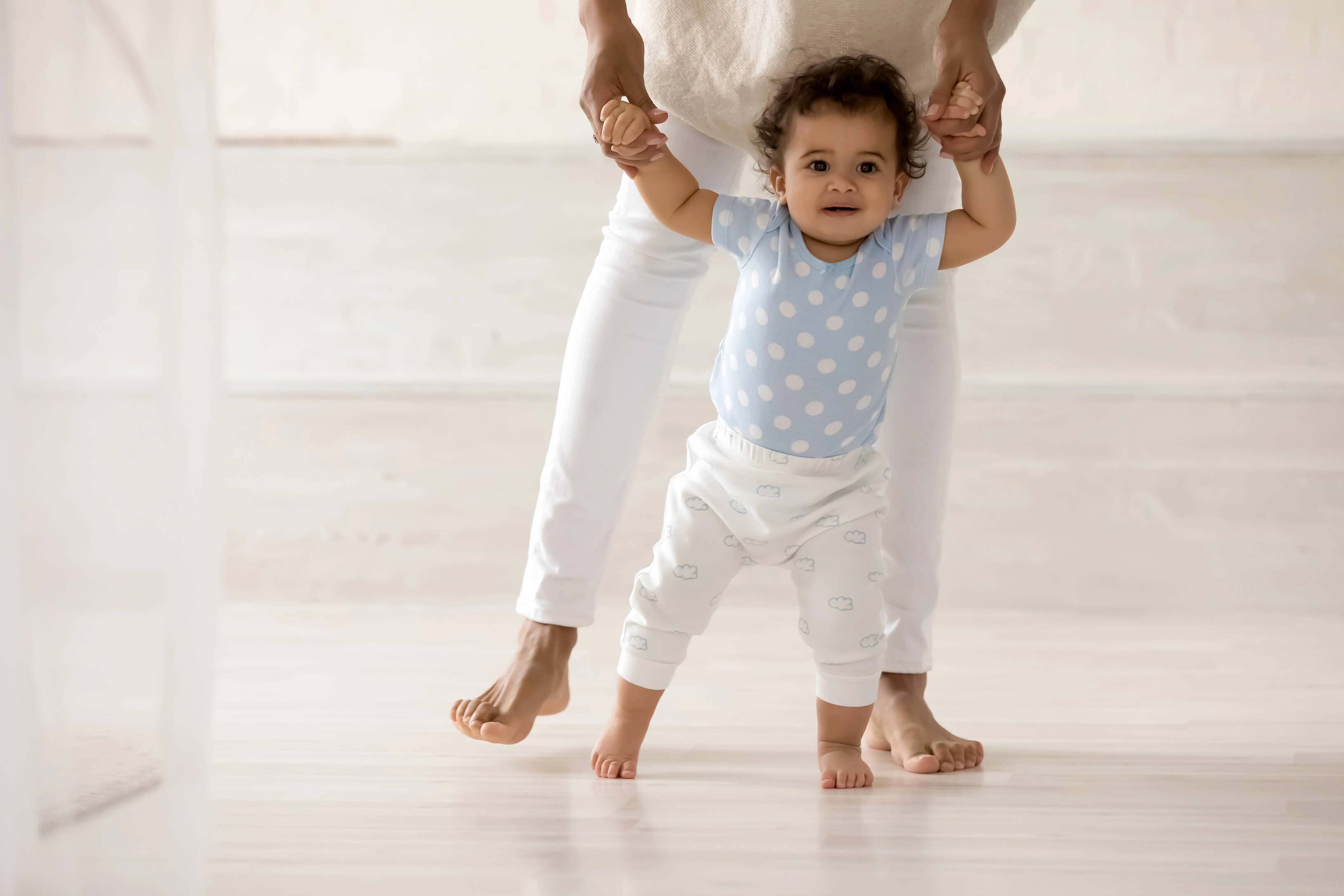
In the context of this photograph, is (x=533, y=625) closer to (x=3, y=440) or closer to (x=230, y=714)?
(x=230, y=714)

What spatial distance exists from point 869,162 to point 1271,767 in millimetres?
544

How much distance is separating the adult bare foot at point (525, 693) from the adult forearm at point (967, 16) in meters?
0.54

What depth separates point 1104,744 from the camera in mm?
949

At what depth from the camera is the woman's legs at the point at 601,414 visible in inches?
37.2

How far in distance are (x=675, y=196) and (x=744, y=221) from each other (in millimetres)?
55

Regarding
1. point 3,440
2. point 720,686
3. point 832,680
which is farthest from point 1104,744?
point 3,440

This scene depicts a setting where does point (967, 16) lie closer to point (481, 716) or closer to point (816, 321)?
point (816, 321)

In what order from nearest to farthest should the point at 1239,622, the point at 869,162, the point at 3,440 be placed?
the point at 3,440 < the point at 869,162 < the point at 1239,622

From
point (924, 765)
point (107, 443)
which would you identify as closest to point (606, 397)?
point (924, 765)

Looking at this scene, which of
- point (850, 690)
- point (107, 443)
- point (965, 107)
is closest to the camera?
point (107, 443)

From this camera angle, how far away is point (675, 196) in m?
0.88

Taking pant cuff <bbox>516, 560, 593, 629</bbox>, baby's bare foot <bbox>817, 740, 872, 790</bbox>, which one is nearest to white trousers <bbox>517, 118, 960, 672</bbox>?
pant cuff <bbox>516, 560, 593, 629</bbox>

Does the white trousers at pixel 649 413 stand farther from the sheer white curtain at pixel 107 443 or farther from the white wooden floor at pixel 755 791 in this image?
the sheer white curtain at pixel 107 443

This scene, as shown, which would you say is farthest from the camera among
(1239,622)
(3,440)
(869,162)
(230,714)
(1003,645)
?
(1239,622)
